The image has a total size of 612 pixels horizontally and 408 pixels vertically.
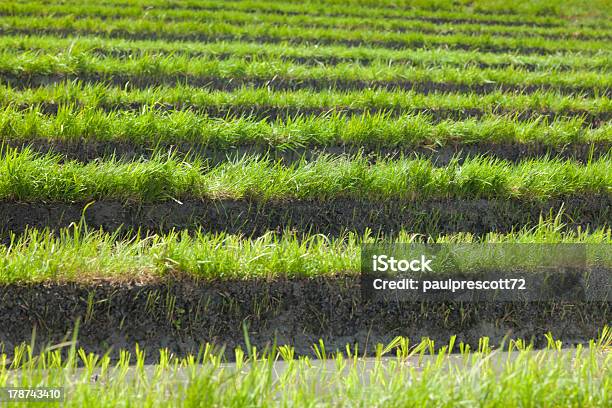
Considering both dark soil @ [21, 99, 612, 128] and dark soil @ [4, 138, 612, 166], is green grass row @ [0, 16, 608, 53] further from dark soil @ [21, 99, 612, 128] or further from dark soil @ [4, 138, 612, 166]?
dark soil @ [4, 138, 612, 166]

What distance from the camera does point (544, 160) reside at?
204 inches

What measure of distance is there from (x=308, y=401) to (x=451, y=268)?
1734mm

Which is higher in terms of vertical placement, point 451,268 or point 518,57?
point 518,57

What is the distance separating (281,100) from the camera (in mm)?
6129

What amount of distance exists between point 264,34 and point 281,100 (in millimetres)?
3876

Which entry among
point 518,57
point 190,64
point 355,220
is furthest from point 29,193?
point 518,57

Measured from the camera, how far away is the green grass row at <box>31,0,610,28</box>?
1169 cm

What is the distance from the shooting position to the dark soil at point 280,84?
255 inches

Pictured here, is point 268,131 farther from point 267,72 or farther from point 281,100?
point 267,72

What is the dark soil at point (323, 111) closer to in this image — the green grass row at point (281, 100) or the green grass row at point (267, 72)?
the green grass row at point (281, 100)

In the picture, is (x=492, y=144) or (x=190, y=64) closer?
(x=492, y=144)

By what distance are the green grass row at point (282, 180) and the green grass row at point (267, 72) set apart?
2.07 m

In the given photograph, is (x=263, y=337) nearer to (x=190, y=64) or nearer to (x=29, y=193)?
(x=29, y=193)

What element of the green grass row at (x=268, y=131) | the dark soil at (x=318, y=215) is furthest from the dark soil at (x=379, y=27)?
the dark soil at (x=318, y=215)
